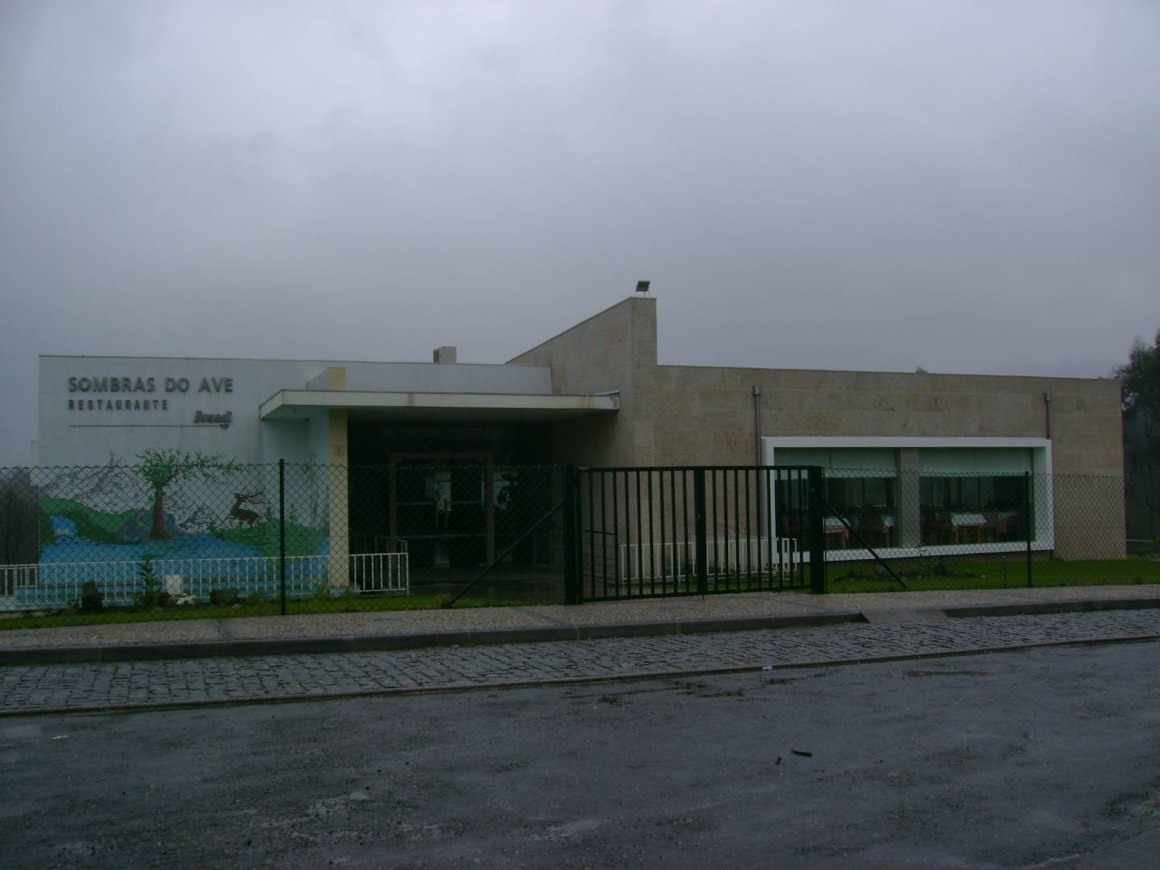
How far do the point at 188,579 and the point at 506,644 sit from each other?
874 centimetres

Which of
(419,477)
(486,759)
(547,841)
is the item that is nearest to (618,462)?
(419,477)

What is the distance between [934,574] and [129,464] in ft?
48.2

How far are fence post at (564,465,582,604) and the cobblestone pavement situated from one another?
6.10 ft

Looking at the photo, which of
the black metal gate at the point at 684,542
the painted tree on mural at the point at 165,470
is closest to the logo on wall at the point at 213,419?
the painted tree on mural at the point at 165,470

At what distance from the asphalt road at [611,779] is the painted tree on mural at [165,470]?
43.4ft

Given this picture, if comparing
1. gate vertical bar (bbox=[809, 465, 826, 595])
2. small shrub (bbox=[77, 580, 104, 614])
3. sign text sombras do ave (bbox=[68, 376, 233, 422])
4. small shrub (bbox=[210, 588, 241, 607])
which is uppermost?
sign text sombras do ave (bbox=[68, 376, 233, 422])

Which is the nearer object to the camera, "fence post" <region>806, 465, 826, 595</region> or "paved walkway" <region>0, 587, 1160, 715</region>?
"paved walkway" <region>0, 587, 1160, 715</region>

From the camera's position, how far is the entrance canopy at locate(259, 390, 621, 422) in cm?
1864

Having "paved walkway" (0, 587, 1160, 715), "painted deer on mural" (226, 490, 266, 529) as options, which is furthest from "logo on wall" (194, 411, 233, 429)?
"paved walkway" (0, 587, 1160, 715)

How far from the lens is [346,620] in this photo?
1262cm

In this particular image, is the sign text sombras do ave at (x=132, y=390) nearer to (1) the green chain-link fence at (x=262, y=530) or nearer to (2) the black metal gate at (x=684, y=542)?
(1) the green chain-link fence at (x=262, y=530)

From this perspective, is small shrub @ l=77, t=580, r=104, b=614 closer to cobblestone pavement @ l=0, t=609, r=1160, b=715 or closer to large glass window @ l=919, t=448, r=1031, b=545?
cobblestone pavement @ l=0, t=609, r=1160, b=715

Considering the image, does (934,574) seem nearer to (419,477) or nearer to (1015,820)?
(419,477)

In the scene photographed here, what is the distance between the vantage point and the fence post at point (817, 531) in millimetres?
14852
